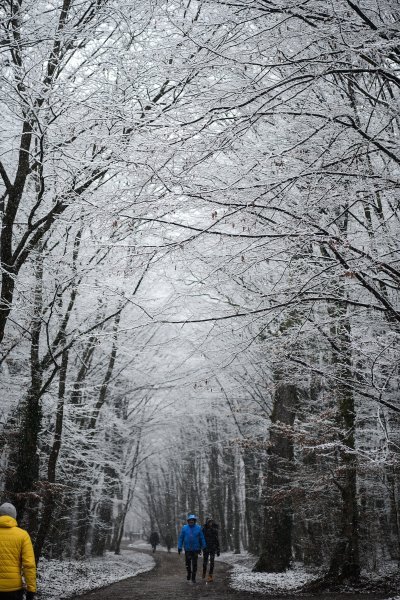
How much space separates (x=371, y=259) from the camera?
405cm

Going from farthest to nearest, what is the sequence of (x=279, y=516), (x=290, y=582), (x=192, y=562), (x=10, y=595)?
(x=279, y=516)
(x=192, y=562)
(x=290, y=582)
(x=10, y=595)

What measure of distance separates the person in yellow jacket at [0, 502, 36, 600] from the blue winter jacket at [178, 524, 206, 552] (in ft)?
23.2

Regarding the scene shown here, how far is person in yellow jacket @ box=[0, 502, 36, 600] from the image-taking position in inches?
172

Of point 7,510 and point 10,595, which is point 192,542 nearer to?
point 10,595

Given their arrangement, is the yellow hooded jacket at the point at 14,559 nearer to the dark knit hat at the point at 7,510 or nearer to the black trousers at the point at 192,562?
the dark knit hat at the point at 7,510

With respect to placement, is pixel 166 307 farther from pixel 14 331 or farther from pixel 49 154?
pixel 14 331

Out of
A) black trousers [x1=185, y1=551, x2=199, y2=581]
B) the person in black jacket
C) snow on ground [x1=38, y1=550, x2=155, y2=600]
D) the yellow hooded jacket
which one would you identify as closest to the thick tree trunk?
the person in black jacket

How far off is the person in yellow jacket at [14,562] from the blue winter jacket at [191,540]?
7.07m

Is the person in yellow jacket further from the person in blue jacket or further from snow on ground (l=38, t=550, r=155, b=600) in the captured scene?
the person in blue jacket

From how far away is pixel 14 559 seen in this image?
442 cm

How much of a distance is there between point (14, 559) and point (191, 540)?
7.40m

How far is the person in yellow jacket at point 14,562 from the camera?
4.36 metres

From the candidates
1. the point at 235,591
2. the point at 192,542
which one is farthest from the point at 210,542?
the point at 235,591

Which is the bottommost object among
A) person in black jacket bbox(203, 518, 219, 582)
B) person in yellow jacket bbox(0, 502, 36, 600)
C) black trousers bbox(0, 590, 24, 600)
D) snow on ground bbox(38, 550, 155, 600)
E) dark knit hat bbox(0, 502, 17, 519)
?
snow on ground bbox(38, 550, 155, 600)
